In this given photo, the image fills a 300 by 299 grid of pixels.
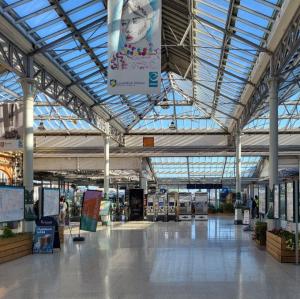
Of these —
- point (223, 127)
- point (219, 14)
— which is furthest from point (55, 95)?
point (223, 127)

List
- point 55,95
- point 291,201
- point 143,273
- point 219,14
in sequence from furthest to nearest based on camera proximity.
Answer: point 55,95, point 219,14, point 291,201, point 143,273

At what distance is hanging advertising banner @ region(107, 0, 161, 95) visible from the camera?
11.5 metres

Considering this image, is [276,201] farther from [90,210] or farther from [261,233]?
[90,210]

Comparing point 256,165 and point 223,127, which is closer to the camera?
point 223,127

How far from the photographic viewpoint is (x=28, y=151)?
1628 cm

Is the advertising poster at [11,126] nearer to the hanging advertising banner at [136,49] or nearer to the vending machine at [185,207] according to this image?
the hanging advertising banner at [136,49]

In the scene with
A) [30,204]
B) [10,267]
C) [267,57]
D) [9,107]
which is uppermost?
[267,57]

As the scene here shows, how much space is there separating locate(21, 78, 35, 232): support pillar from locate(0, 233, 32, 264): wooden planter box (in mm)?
836

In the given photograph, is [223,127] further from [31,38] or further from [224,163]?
[31,38]

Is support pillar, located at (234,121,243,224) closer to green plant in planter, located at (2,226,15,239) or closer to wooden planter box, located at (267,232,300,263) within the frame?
wooden planter box, located at (267,232,300,263)

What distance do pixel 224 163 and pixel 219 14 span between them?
3234 cm

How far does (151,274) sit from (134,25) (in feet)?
17.7

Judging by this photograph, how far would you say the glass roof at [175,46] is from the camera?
14.7 meters

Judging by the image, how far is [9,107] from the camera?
58.0 feet
